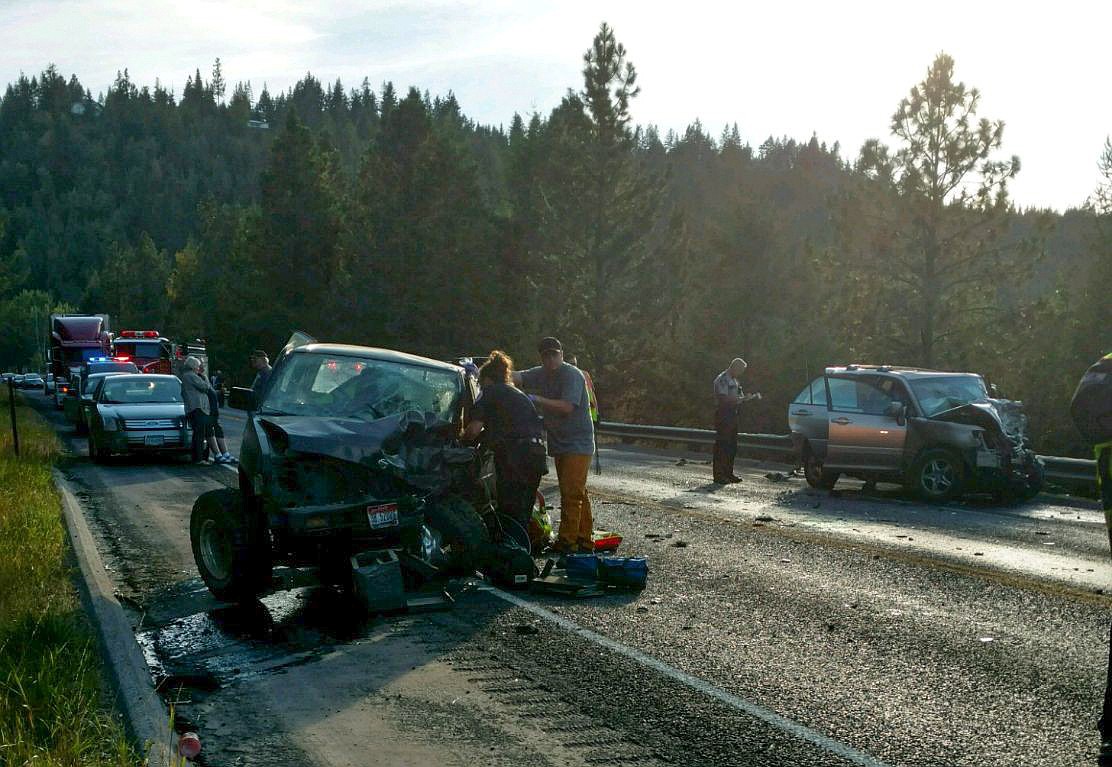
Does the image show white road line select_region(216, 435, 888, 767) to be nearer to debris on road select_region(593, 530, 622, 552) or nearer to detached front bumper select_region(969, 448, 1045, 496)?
debris on road select_region(593, 530, 622, 552)

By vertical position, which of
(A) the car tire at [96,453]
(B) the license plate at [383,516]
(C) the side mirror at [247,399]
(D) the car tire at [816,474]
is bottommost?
(A) the car tire at [96,453]

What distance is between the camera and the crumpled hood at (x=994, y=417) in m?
16.5

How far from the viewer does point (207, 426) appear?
21500mm

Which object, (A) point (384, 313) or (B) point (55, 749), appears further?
(A) point (384, 313)

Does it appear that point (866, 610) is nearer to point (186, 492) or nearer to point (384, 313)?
point (186, 492)

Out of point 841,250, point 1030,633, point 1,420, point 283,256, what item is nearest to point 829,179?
point 283,256

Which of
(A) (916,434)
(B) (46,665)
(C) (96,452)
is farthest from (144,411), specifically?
(B) (46,665)

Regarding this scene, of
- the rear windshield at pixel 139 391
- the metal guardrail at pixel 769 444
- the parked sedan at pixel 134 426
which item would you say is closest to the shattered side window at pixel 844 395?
the metal guardrail at pixel 769 444

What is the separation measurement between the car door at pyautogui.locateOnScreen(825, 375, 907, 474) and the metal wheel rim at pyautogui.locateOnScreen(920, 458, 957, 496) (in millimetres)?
539

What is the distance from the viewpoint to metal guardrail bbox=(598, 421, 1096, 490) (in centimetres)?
1744

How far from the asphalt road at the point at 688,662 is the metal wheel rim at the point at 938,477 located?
411 cm

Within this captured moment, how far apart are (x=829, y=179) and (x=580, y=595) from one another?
10553 cm

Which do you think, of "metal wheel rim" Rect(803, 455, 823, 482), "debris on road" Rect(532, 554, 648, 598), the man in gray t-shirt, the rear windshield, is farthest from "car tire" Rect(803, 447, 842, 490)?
the rear windshield

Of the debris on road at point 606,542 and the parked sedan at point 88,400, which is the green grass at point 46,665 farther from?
the parked sedan at point 88,400
